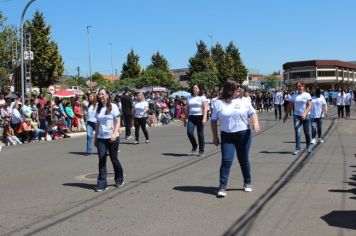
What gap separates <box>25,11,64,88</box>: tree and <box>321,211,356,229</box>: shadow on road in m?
47.1

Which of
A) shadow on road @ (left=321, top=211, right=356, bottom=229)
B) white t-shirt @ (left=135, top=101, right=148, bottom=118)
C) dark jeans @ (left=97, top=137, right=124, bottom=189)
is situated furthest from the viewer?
white t-shirt @ (left=135, top=101, right=148, bottom=118)

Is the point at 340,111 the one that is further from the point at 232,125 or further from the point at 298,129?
the point at 232,125

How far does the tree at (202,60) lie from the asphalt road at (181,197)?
206 ft

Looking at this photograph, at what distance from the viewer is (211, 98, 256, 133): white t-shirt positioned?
745 centimetres

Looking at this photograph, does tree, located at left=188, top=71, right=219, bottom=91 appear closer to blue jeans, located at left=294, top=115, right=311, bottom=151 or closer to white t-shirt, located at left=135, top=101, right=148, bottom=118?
white t-shirt, located at left=135, top=101, right=148, bottom=118

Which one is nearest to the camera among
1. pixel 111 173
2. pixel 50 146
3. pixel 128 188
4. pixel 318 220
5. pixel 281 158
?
pixel 318 220

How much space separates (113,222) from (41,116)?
13713 mm

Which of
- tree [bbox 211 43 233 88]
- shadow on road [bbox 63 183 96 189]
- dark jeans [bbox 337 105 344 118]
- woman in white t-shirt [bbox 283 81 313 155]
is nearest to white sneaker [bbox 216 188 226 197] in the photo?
shadow on road [bbox 63 183 96 189]

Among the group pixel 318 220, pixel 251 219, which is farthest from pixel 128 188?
pixel 318 220

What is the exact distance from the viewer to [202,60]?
2945 inches

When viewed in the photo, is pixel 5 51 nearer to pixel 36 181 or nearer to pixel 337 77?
pixel 36 181

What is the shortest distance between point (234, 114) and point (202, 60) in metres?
67.9

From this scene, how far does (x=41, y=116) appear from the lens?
19094mm

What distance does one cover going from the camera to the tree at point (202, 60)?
2943 inches
